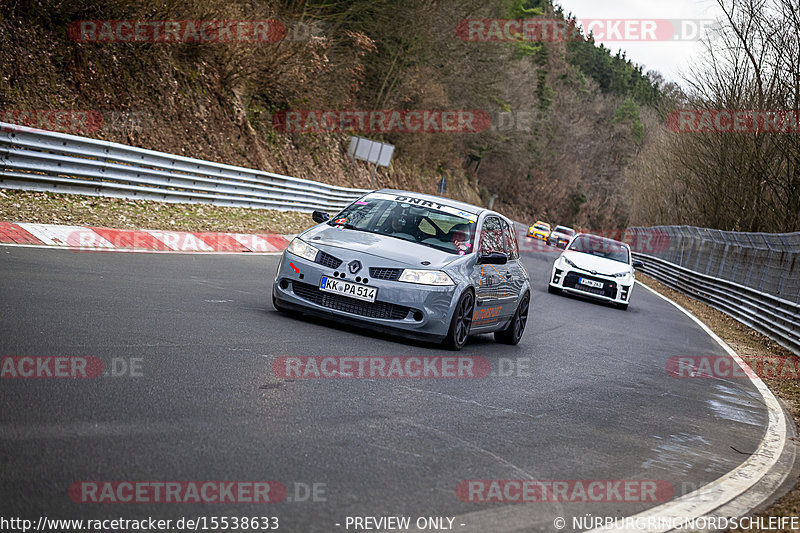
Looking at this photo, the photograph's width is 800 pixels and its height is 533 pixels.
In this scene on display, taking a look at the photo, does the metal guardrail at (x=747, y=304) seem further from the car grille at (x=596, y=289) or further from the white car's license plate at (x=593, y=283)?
the white car's license plate at (x=593, y=283)

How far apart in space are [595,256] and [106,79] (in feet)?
41.8

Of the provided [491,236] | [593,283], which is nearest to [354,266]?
[491,236]

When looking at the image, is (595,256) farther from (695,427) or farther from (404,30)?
(404,30)

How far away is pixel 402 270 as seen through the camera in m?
9.15

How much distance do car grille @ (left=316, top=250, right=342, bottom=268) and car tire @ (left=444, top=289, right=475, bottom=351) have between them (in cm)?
129

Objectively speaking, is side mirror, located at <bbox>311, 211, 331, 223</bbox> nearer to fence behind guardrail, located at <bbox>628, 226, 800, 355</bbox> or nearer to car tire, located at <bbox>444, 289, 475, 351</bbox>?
car tire, located at <bbox>444, 289, 475, 351</bbox>

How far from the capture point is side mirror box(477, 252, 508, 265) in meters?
10.1

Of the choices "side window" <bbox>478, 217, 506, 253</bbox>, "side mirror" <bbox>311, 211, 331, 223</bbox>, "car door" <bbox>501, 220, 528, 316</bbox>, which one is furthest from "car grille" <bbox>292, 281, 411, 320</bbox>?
"car door" <bbox>501, 220, 528, 316</bbox>

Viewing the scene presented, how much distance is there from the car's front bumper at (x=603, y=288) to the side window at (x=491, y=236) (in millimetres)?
10224

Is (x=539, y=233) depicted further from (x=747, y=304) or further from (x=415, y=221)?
(x=415, y=221)

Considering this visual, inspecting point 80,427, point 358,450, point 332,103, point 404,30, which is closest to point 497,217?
point 358,450

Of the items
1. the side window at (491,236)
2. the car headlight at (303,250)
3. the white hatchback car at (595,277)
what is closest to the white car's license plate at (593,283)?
the white hatchback car at (595,277)

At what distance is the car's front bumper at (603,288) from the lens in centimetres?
2094

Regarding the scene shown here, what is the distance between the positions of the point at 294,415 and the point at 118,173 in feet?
43.8
